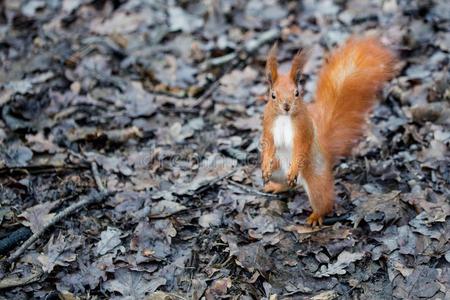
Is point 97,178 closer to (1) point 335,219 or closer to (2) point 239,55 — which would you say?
(1) point 335,219

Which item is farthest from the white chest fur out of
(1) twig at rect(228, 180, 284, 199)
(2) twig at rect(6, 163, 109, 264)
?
(2) twig at rect(6, 163, 109, 264)

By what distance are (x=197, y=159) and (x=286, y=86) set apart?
131 cm

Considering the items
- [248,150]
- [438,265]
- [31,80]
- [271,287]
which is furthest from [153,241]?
[31,80]

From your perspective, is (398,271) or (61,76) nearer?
(398,271)

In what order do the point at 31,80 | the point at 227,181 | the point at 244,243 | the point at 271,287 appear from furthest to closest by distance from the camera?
1. the point at 31,80
2. the point at 227,181
3. the point at 244,243
4. the point at 271,287

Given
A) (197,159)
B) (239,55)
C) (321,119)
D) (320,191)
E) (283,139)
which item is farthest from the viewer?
(239,55)

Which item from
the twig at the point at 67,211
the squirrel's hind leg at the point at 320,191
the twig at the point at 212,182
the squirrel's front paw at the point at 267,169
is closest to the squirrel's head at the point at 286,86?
the squirrel's front paw at the point at 267,169

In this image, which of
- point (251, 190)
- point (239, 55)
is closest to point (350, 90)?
point (251, 190)

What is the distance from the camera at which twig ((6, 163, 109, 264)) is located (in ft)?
11.8

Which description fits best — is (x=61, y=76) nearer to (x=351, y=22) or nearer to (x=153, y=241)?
(x=153, y=241)

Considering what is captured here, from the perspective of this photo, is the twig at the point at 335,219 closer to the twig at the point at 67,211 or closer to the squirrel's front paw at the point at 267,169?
the squirrel's front paw at the point at 267,169

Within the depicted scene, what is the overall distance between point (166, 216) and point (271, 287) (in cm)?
92

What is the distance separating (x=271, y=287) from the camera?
3.44m

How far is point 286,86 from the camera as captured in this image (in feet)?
11.6
